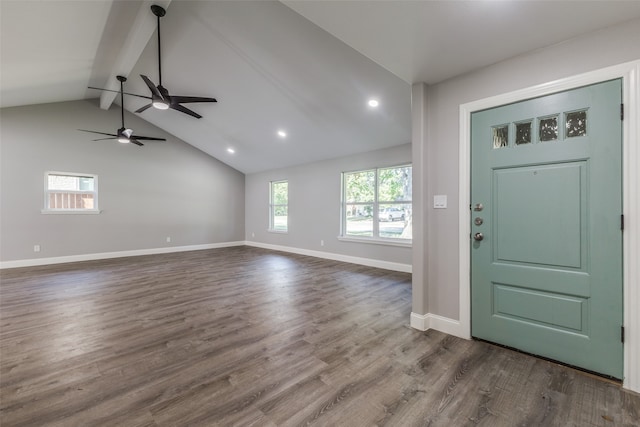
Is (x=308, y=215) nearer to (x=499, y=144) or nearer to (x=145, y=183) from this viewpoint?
(x=145, y=183)

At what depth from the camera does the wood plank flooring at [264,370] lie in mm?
1478

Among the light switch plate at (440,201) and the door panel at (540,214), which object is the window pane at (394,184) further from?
the door panel at (540,214)

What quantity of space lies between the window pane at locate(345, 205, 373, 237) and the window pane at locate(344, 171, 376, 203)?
18cm

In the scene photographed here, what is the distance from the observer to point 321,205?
6.53m

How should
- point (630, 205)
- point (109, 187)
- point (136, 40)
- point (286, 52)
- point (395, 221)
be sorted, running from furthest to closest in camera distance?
point (109, 187)
point (395, 221)
point (136, 40)
point (286, 52)
point (630, 205)

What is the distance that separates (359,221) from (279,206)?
290 cm

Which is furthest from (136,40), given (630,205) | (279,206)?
(630,205)

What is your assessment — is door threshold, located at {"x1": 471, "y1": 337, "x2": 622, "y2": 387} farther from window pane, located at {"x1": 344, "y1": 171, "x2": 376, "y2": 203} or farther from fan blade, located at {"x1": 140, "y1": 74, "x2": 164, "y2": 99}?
fan blade, located at {"x1": 140, "y1": 74, "x2": 164, "y2": 99}

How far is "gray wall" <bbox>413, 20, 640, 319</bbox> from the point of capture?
2.11 m

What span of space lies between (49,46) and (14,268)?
4565 millimetres

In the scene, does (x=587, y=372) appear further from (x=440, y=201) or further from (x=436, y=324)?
(x=440, y=201)

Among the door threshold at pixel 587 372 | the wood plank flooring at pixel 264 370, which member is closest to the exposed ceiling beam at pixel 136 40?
the wood plank flooring at pixel 264 370

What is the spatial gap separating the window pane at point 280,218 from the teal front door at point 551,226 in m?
5.91

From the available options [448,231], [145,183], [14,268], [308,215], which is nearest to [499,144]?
[448,231]
